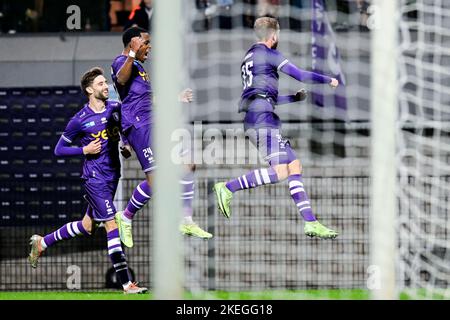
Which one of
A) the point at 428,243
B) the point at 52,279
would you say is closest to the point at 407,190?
the point at 428,243

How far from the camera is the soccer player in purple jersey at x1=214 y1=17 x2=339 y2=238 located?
943 centimetres

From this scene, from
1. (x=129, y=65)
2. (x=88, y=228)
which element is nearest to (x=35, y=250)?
(x=88, y=228)

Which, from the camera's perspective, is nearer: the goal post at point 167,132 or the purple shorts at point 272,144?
the goal post at point 167,132

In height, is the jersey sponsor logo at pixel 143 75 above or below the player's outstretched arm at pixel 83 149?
above

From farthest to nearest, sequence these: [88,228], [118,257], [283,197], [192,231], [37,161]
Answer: [37,161] < [283,197] < [88,228] < [118,257] < [192,231]

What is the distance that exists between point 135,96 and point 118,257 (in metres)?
1.28

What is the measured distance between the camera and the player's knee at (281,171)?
9742mm

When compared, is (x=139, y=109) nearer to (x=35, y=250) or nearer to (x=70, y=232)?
(x=70, y=232)

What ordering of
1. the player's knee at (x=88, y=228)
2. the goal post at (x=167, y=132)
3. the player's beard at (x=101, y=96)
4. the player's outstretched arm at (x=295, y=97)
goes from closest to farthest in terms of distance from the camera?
the goal post at (x=167, y=132)
the player's outstretched arm at (x=295, y=97)
the player's beard at (x=101, y=96)
the player's knee at (x=88, y=228)

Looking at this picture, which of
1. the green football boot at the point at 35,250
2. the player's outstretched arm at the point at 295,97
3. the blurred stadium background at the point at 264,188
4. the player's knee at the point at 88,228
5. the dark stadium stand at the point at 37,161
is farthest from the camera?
the dark stadium stand at the point at 37,161

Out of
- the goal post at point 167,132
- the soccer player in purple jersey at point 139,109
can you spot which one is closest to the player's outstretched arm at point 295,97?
the soccer player in purple jersey at point 139,109

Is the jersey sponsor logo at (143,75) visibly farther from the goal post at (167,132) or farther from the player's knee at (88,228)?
the goal post at (167,132)

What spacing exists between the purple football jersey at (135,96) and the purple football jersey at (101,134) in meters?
0.11

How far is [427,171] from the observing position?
13062mm
